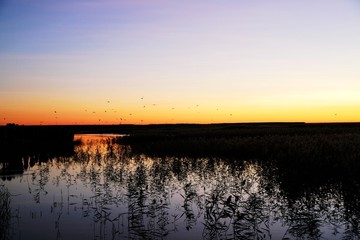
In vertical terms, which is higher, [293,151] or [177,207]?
[293,151]

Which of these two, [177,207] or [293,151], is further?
[293,151]

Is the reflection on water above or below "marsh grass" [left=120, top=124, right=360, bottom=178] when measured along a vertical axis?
below

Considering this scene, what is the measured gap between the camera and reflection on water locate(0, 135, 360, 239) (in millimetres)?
9961

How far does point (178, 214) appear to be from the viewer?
1182 cm

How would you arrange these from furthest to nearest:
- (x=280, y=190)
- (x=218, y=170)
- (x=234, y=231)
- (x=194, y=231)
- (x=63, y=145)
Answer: (x=63, y=145) < (x=218, y=170) < (x=280, y=190) < (x=194, y=231) < (x=234, y=231)

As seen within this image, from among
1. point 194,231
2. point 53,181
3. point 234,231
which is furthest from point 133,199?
point 53,181

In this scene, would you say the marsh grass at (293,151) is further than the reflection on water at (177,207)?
Yes

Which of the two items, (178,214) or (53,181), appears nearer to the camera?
(178,214)

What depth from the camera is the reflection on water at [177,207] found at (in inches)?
392

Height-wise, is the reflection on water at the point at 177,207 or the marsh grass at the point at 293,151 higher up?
the marsh grass at the point at 293,151

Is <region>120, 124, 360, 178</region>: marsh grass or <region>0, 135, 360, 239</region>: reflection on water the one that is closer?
<region>0, 135, 360, 239</region>: reflection on water

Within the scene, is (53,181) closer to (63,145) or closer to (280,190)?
(280,190)

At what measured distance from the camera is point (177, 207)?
41.6 feet

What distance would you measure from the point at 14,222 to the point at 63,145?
3532 centimetres
